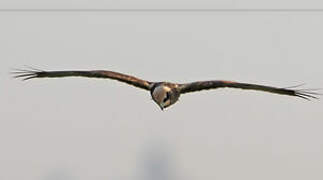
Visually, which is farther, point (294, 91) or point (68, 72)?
point (68, 72)

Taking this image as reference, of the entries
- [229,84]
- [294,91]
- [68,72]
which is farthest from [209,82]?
[68,72]

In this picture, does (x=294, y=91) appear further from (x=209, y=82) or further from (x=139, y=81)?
(x=139, y=81)

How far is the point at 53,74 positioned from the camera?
9.88m

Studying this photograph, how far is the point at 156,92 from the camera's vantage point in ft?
31.8

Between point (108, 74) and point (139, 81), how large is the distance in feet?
1.32

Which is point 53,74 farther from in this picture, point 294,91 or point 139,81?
point 294,91

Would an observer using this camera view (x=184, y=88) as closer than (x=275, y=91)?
No

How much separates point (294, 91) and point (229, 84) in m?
0.76

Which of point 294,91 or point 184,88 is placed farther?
point 184,88

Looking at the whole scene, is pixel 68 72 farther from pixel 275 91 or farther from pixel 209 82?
pixel 275 91

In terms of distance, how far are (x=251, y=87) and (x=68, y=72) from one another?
7.66ft

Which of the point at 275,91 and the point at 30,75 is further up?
the point at 30,75

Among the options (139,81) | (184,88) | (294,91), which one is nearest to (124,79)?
(139,81)

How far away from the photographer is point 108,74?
9.96 m
